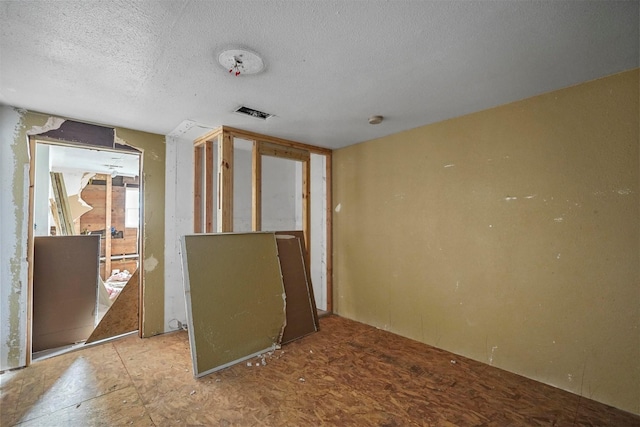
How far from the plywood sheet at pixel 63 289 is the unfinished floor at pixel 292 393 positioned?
2.05 feet

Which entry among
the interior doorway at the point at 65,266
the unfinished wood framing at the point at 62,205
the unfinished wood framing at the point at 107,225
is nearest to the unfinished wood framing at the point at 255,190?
the interior doorway at the point at 65,266

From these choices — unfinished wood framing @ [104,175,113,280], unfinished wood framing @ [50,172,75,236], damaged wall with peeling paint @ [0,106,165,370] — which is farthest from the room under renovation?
unfinished wood framing @ [104,175,113,280]

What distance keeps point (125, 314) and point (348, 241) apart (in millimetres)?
2800

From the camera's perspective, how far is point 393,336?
10.5 feet

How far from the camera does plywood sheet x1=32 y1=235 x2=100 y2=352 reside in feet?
10.0

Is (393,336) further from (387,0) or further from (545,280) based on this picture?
(387,0)

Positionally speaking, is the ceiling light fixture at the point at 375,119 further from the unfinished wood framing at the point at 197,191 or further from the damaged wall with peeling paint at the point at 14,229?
the damaged wall with peeling paint at the point at 14,229

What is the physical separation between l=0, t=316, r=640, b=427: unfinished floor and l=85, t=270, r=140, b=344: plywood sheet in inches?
12.8

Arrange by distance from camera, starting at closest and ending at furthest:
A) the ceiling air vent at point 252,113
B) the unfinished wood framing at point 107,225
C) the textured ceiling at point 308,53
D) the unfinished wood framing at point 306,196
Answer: the textured ceiling at point 308,53
the ceiling air vent at point 252,113
the unfinished wood framing at point 306,196
the unfinished wood framing at point 107,225

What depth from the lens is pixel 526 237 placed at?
92.7 inches

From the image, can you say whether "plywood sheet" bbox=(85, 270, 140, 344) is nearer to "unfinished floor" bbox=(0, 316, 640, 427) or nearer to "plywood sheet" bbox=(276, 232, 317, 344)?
"unfinished floor" bbox=(0, 316, 640, 427)

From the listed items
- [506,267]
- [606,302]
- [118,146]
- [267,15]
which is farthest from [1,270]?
[606,302]

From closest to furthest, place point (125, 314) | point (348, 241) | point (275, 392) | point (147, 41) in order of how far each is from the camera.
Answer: point (147, 41) < point (275, 392) < point (125, 314) < point (348, 241)

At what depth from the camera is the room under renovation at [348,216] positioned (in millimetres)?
1568
